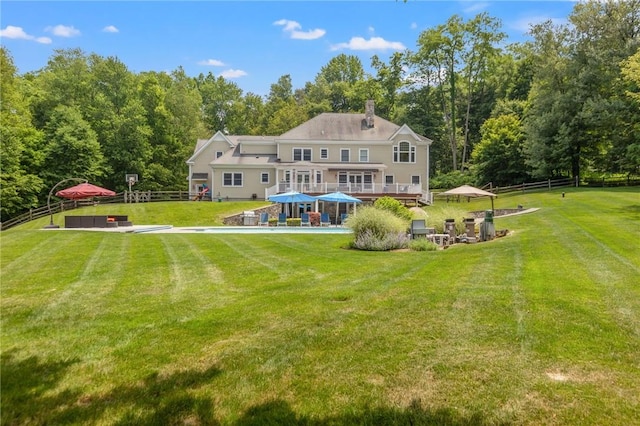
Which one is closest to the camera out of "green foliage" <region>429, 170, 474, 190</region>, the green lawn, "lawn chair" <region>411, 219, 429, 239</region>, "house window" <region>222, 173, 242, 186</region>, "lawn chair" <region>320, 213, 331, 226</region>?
the green lawn

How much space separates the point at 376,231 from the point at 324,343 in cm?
873

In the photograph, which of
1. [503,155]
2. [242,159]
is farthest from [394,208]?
[503,155]

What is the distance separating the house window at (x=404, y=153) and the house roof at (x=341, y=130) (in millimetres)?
1339

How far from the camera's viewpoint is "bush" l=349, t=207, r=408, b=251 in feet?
40.2

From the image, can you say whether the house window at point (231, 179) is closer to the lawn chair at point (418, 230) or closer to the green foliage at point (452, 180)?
the green foliage at point (452, 180)

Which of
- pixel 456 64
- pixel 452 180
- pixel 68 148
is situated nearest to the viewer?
pixel 68 148

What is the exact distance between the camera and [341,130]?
3841 cm

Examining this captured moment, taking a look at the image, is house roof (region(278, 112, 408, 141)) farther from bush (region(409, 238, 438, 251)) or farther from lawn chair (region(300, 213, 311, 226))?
bush (region(409, 238, 438, 251))

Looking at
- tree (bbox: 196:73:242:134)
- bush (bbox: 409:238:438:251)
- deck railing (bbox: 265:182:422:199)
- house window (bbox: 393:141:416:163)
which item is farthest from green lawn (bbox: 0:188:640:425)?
tree (bbox: 196:73:242:134)

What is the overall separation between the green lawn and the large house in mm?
26794

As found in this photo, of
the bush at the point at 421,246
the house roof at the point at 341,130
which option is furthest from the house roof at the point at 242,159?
the bush at the point at 421,246

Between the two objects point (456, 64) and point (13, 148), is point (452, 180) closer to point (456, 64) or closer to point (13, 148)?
point (456, 64)

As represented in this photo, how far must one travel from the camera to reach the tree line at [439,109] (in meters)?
32.3

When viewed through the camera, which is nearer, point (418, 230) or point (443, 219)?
point (418, 230)
